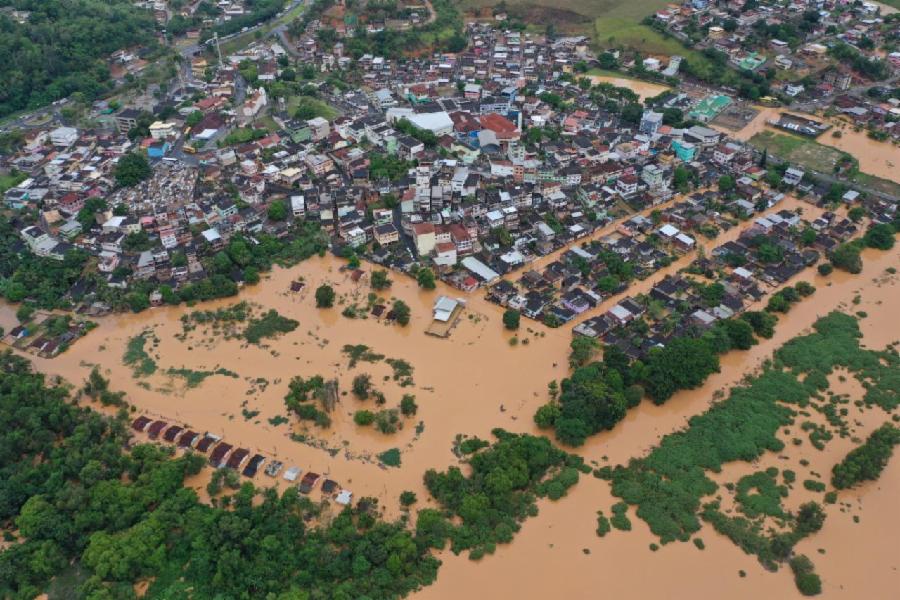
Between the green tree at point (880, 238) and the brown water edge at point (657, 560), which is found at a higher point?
the green tree at point (880, 238)

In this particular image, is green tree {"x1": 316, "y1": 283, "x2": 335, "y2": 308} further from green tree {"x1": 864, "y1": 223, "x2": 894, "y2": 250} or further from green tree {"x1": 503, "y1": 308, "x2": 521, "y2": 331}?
green tree {"x1": 864, "y1": 223, "x2": 894, "y2": 250}

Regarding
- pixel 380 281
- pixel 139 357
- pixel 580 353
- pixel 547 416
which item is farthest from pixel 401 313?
pixel 139 357

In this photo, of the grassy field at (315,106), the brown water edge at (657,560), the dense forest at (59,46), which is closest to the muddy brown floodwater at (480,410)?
the brown water edge at (657,560)

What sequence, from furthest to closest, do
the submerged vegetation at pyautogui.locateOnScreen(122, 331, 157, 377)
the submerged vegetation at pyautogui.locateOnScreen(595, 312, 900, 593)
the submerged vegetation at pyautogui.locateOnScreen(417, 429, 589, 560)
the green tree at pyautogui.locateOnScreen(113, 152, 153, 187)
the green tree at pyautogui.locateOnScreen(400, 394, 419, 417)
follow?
the green tree at pyautogui.locateOnScreen(113, 152, 153, 187) → the submerged vegetation at pyautogui.locateOnScreen(122, 331, 157, 377) → the green tree at pyautogui.locateOnScreen(400, 394, 419, 417) → the submerged vegetation at pyautogui.locateOnScreen(595, 312, 900, 593) → the submerged vegetation at pyautogui.locateOnScreen(417, 429, 589, 560)

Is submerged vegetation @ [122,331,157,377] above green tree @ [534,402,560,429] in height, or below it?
below

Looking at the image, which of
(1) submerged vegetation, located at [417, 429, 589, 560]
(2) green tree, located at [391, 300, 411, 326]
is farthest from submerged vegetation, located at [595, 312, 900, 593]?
(2) green tree, located at [391, 300, 411, 326]

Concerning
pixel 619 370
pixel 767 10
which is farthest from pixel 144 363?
pixel 767 10

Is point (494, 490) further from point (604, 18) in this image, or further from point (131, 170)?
point (604, 18)

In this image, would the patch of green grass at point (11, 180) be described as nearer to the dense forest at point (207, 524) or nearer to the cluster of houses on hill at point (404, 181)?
the cluster of houses on hill at point (404, 181)
